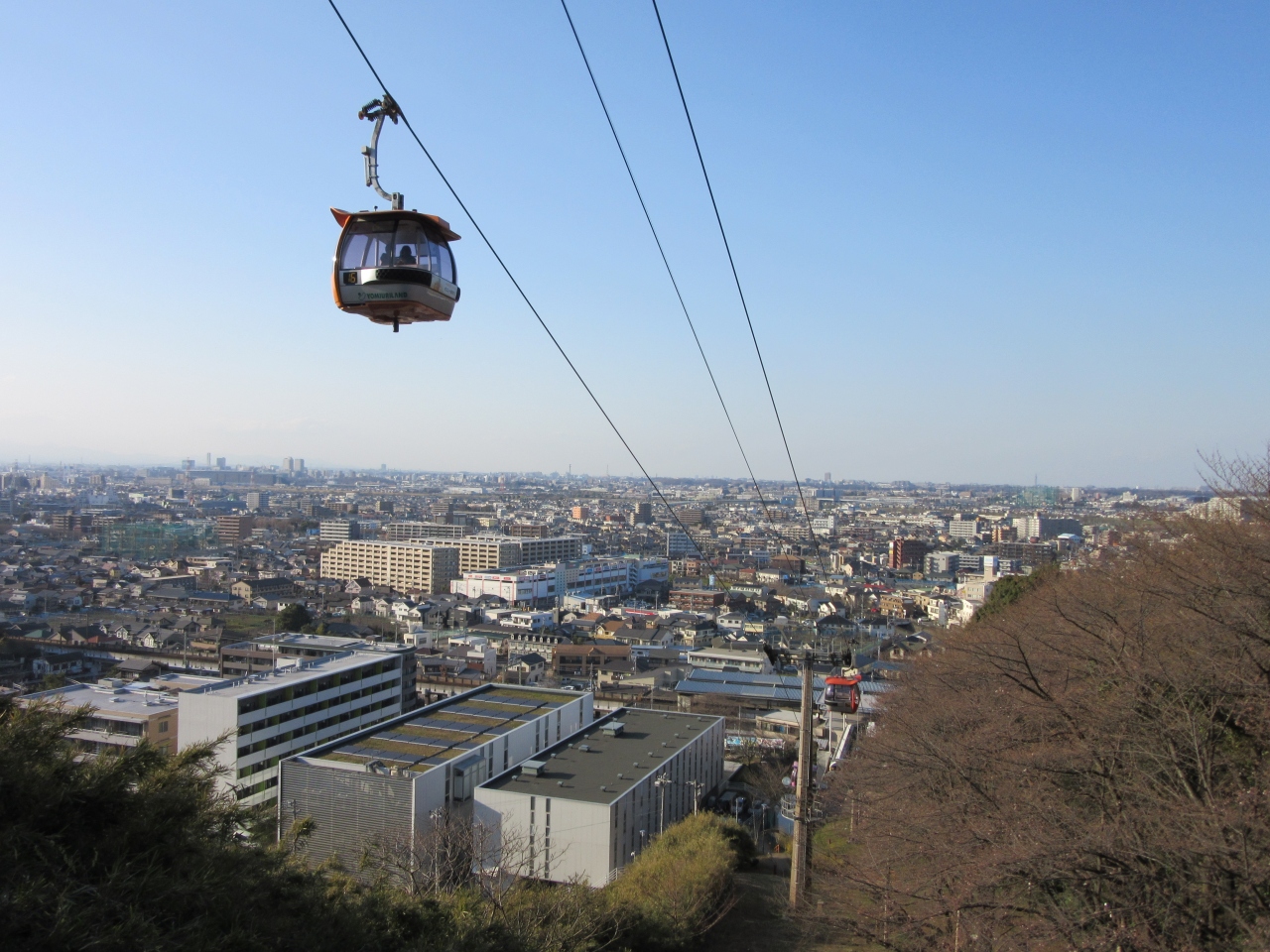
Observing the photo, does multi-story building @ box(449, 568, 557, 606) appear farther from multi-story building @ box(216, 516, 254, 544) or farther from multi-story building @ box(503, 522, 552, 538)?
multi-story building @ box(216, 516, 254, 544)

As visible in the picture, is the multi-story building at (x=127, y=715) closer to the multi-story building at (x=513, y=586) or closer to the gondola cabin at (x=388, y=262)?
the gondola cabin at (x=388, y=262)

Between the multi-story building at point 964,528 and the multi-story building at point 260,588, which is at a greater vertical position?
the multi-story building at point 964,528

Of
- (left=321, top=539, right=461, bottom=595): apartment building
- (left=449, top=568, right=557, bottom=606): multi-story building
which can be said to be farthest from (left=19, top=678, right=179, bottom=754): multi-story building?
(left=321, top=539, right=461, bottom=595): apartment building

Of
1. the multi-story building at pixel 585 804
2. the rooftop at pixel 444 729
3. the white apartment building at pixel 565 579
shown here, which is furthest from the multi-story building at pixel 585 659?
the white apartment building at pixel 565 579

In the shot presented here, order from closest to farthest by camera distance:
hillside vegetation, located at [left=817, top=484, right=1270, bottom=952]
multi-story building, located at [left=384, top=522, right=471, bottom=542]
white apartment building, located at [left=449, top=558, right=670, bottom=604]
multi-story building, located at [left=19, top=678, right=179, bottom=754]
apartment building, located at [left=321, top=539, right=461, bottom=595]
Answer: hillside vegetation, located at [left=817, top=484, right=1270, bottom=952], multi-story building, located at [left=19, top=678, right=179, bottom=754], white apartment building, located at [left=449, top=558, right=670, bottom=604], apartment building, located at [left=321, top=539, right=461, bottom=595], multi-story building, located at [left=384, top=522, right=471, bottom=542]

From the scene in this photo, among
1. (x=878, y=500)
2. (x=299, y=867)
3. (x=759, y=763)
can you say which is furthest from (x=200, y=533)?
(x=878, y=500)

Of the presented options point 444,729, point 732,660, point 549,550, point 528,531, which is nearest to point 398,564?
point 549,550
